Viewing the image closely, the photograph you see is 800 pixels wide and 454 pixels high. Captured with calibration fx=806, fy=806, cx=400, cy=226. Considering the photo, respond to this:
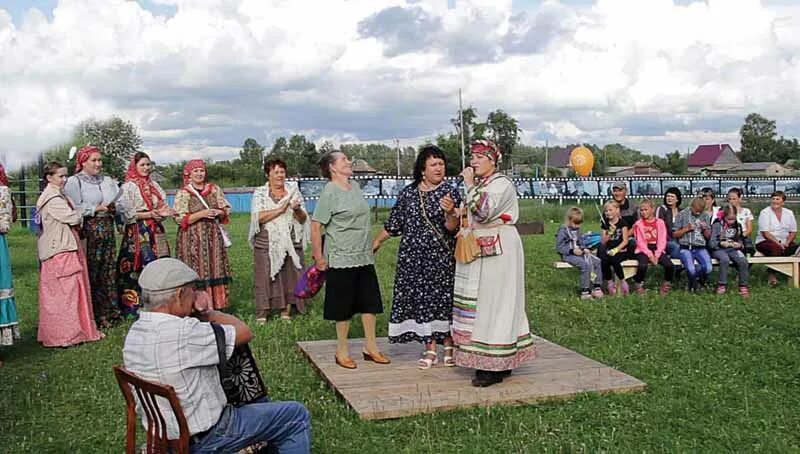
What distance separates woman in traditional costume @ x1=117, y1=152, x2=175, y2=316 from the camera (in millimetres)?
8195

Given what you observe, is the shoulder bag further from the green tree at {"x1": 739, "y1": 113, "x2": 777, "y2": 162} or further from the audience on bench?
the green tree at {"x1": 739, "y1": 113, "x2": 777, "y2": 162}

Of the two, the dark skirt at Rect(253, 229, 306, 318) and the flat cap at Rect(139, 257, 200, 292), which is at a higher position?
the flat cap at Rect(139, 257, 200, 292)

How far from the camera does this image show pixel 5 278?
267 inches

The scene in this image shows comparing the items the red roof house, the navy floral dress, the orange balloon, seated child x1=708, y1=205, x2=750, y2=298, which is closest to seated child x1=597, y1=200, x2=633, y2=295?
seated child x1=708, y1=205, x2=750, y2=298

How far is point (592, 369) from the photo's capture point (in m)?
5.95

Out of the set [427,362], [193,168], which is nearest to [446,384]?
[427,362]

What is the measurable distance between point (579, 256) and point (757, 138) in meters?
75.9

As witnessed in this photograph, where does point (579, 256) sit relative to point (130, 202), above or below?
below

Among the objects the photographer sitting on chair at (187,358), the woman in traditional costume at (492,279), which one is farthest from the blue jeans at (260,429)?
the woman in traditional costume at (492,279)

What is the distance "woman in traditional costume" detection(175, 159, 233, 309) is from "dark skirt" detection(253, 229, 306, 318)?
396 millimetres

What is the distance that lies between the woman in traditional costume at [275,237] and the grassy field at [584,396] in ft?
1.01

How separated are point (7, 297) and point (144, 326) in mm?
4178

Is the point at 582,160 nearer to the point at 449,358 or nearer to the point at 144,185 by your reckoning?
the point at 144,185

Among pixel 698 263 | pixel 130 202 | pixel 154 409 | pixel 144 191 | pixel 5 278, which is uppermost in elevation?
pixel 144 191
